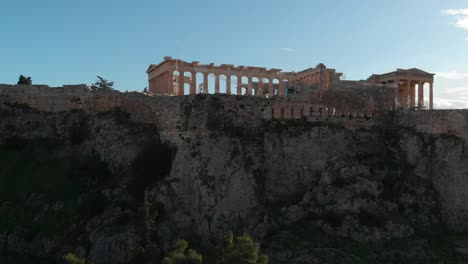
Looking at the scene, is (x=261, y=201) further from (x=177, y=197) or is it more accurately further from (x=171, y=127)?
(x=171, y=127)

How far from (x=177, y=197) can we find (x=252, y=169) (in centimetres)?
508

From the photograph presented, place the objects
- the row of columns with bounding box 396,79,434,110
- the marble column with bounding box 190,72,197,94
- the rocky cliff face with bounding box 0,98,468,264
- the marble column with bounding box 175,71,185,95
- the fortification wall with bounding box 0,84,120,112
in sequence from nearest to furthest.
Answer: the rocky cliff face with bounding box 0,98,468,264, the fortification wall with bounding box 0,84,120,112, the row of columns with bounding box 396,79,434,110, the marble column with bounding box 175,71,185,95, the marble column with bounding box 190,72,197,94

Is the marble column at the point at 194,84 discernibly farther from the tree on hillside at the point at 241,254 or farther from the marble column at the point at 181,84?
the tree on hillside at the point at 241,254

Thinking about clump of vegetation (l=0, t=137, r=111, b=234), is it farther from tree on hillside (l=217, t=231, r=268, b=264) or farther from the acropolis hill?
tree on hillside (l=217, t=231, r=268, b=264)

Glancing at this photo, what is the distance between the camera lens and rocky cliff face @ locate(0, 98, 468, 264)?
95.0 ft

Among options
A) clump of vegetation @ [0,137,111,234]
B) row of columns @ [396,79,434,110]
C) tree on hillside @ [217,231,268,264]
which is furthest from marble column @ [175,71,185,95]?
tree on hillside @ [217,231,268,264]

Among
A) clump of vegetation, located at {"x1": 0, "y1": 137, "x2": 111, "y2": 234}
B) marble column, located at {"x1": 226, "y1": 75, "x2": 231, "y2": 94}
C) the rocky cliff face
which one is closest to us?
the rocky cliff face

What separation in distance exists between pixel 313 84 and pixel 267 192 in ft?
43.0

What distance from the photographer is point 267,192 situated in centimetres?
3253

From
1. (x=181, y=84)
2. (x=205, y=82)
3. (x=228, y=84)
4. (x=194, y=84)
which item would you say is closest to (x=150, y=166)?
(x=181, y=84)

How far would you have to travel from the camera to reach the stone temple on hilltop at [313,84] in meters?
Answer: 36.2

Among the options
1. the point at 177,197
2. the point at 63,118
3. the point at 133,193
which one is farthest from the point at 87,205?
the point at 63,118

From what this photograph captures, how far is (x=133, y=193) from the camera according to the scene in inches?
1275

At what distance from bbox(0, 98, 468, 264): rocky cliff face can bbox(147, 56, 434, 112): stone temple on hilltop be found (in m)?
3.04
